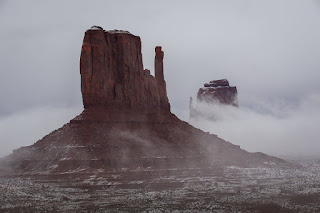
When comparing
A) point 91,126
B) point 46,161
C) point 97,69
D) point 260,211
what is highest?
point 97,69

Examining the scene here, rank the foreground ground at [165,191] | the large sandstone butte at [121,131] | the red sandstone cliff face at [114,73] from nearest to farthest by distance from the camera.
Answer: the foreground ground at [165,191] < the large sandstone butte at [121,131] < the red sandstone cliff face at [114,73]

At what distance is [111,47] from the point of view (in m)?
106

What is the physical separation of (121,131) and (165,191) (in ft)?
103

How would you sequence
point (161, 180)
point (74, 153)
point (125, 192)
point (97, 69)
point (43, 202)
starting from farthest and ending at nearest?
point (97, 69) < point (74, 153) < point (161, 180) < point (125, 192) < point (43, 202)

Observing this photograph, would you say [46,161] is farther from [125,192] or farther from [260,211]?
[260,211]

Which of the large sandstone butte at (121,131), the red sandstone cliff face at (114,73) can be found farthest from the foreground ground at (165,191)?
the red sandstone cliff face at (114,73)

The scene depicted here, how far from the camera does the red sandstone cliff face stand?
10369cm

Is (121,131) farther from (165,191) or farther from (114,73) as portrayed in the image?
(165,191)

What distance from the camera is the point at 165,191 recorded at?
219ft

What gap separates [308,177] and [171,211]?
142 ft

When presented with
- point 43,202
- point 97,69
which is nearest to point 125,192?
point 43,202

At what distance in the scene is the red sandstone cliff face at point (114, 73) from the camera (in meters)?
104

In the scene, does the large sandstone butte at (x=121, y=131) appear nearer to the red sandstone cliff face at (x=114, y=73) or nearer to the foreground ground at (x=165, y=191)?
the red sandstone cliff face at (x=114, y=73)

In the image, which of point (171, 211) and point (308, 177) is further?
point (308, 177)
